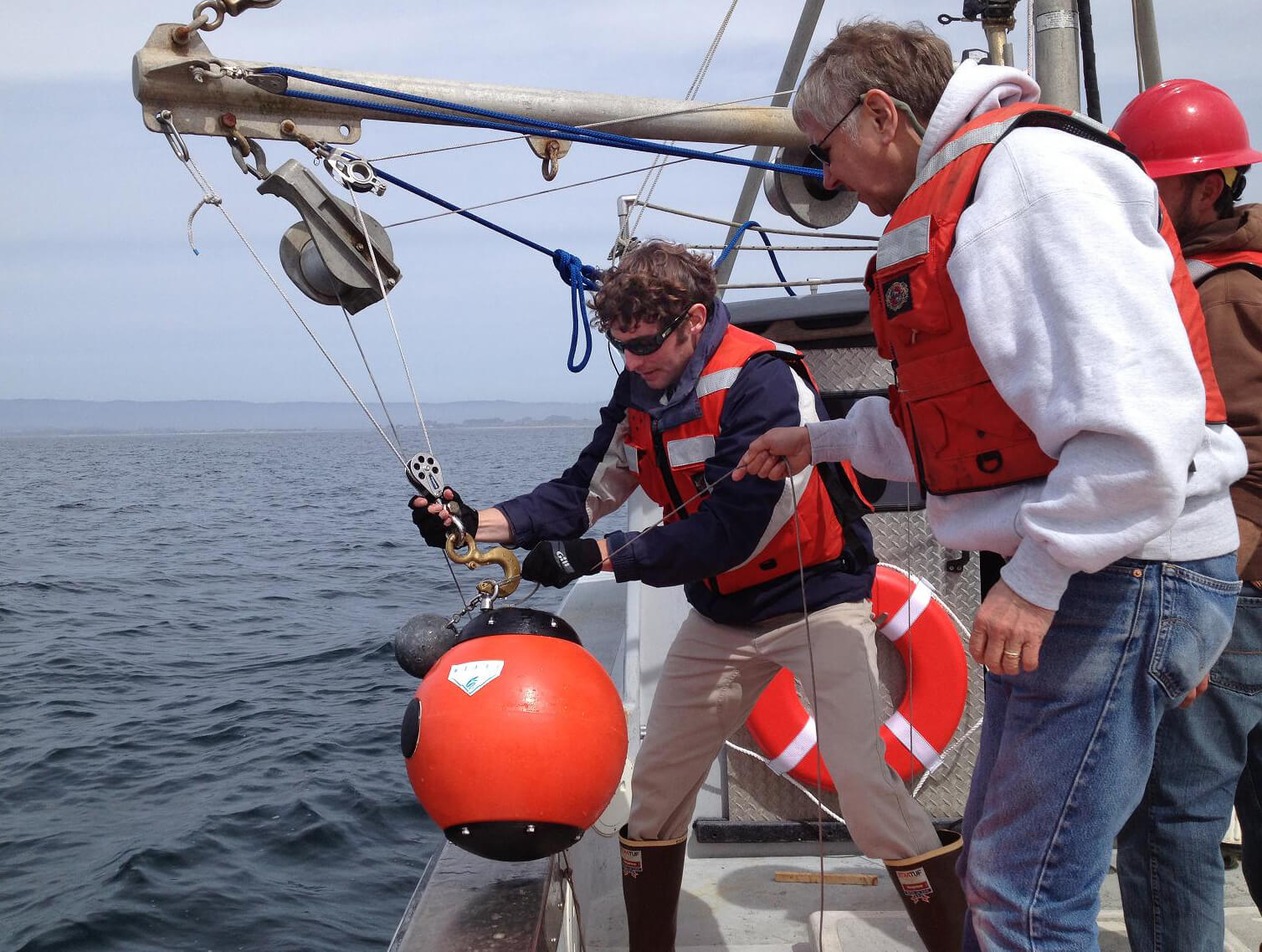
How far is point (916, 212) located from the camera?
1.59m

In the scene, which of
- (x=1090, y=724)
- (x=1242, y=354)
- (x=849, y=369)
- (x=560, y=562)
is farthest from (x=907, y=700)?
(x=1090, y=724)

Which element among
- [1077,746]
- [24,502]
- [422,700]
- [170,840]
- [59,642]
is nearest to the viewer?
[1077,746]

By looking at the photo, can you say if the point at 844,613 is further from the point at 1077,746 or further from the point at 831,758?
the point at 1077,746

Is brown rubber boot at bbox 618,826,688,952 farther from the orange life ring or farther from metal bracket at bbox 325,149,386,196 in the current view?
metal bracket at bbox 325,149,386,196

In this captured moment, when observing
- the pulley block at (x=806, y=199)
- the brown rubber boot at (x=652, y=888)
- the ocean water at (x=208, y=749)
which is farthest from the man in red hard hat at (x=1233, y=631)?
the ocean water at (x=208, y=749)

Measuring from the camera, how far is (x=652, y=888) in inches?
107

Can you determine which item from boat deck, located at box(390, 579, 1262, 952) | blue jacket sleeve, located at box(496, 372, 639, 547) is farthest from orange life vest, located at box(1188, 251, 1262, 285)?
boat deck, located at box(390, 579, 1262, 952)

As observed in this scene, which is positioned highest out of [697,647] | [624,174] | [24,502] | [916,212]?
[624,174]

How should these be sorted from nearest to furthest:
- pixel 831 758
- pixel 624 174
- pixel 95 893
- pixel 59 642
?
pixel 831 758 < pixel 624 174 < pixel 95 893 < pixel 59 642

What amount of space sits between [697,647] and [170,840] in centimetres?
428

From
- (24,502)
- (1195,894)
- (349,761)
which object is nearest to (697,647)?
(1195,894)

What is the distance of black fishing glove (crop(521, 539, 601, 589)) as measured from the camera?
266cm

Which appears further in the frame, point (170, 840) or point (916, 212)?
point (170, 840)

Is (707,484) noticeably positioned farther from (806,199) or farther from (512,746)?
(806,199)
